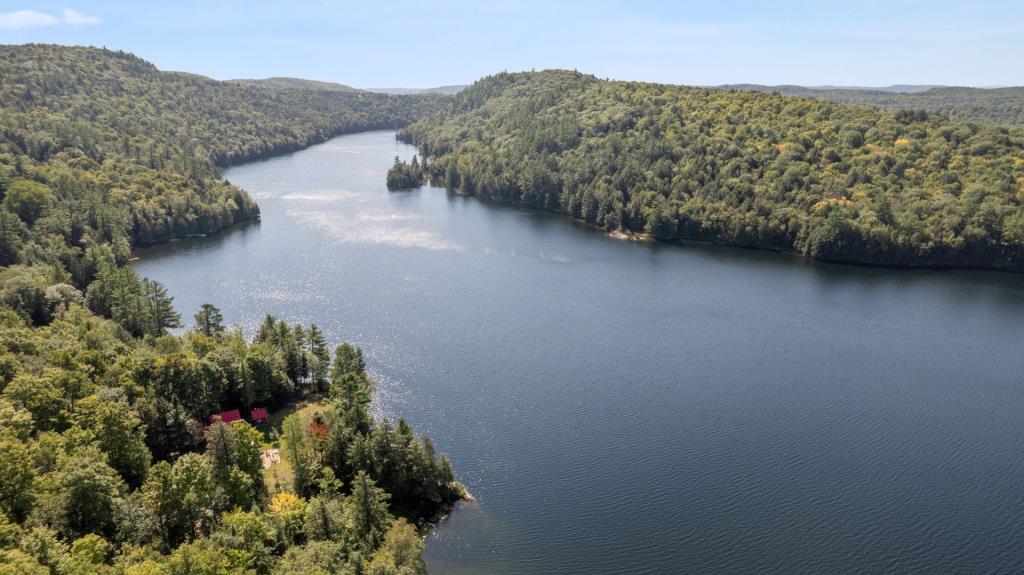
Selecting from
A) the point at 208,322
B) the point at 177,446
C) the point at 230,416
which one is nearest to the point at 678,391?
the point at 230,416

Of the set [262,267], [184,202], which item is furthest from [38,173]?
[262,267]

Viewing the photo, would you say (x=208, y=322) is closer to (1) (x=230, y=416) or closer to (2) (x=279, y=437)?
(1) (x=230, y=416)

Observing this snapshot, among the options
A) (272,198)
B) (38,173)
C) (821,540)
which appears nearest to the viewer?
(821,540)

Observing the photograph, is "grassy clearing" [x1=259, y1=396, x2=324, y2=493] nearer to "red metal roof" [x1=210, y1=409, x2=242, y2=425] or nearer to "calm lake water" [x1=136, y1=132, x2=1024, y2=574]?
"red metal roof" [x1=210, y1=409, x2=242, y2=425]

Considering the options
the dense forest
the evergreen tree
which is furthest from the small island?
the evergreen tree

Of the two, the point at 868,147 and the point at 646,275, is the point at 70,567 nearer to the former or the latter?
the point at 646,275

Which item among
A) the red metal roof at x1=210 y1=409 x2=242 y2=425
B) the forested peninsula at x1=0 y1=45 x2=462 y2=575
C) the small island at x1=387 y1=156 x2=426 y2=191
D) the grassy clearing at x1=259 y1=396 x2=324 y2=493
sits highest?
the small island at x1=387 y1=156 x2=426 y2=191

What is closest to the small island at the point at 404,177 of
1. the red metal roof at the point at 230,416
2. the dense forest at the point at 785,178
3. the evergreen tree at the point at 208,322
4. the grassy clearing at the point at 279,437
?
the dense forest at the point at 785,178
